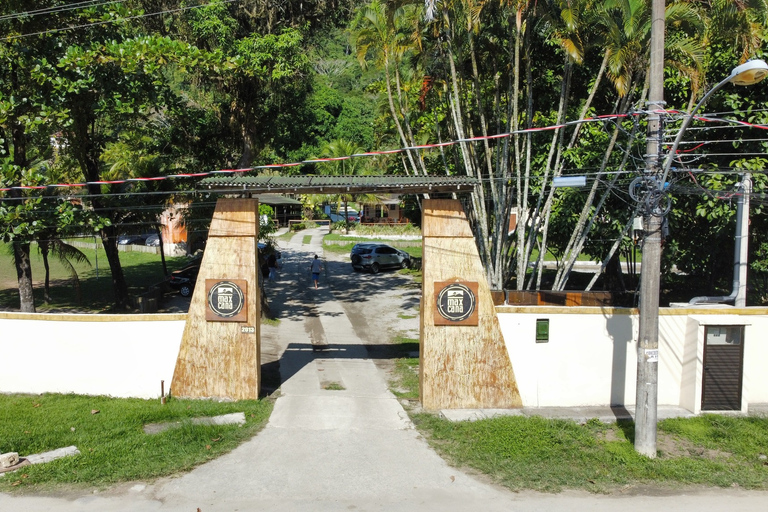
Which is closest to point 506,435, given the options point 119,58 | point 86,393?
point 86,393

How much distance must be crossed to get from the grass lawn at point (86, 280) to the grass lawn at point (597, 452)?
15489 mm

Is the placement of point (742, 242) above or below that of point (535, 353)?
above

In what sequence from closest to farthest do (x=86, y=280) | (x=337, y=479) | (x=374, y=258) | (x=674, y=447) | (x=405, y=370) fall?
(x=337, y=479)
(x=674, y=447)
(x=405, y=370)
(x=86, y=280)
(x=374, y=258)

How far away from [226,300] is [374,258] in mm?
19457

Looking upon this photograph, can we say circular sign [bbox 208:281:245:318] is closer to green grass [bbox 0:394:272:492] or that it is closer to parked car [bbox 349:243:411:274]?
green grass [bbox 0:394:272:492]

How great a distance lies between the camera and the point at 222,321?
37.4 ft

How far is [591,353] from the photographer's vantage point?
11188 mm

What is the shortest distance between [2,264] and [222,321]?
27.2 m

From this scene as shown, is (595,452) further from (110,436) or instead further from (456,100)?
(456,100)

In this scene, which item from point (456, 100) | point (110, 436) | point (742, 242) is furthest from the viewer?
point (456, 100)

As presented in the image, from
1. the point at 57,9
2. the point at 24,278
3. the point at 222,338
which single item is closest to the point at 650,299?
the point at 222,338

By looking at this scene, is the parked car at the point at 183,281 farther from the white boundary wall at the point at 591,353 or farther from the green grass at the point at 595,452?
the white boundary wall at the point at 591,353

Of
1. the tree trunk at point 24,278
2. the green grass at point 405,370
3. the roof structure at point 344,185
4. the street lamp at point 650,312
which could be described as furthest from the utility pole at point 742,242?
the tree trunk at point 24,278

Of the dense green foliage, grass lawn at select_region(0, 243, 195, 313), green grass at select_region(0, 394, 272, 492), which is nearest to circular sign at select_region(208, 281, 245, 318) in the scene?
green grass at select_region(0, 394, 272, 492)
